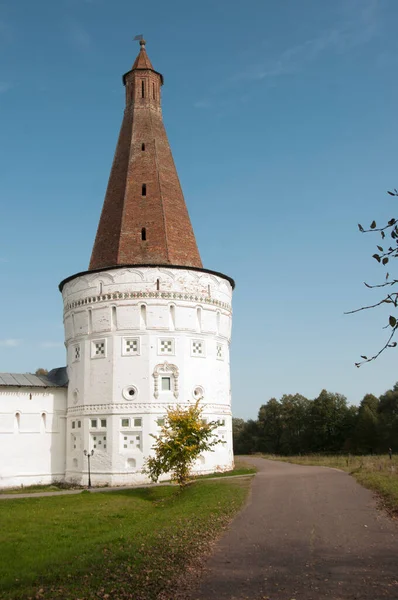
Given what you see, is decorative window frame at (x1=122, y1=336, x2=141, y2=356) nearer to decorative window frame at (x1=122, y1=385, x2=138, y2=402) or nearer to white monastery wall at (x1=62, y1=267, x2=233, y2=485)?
white monastery wall at (x1=62, y1=267, x2=233, y2=485)

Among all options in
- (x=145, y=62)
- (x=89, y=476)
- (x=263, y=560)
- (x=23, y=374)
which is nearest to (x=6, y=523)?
(x=263, y=560)

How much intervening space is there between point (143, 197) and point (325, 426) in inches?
1414

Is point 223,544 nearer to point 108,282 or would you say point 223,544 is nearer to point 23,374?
point 108,282

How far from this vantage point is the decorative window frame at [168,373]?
2819 cm

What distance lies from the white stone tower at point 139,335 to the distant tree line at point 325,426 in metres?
27.5

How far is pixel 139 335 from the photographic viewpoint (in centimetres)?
2862

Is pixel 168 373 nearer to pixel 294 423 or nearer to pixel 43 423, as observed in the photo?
pixel 43 423

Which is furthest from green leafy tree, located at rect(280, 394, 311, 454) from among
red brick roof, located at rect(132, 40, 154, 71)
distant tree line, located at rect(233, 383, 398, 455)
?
red brick roof, located at rect(132, 40, 154, 71)

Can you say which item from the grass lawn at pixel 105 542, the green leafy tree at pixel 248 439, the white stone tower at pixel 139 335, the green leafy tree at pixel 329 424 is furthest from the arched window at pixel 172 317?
the green leafy tree at pixel 248 439

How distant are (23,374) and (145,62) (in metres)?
20.8

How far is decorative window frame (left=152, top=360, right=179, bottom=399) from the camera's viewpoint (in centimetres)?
2819

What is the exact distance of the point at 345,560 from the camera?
957cm

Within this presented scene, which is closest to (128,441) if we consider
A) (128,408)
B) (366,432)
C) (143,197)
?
(128,408)

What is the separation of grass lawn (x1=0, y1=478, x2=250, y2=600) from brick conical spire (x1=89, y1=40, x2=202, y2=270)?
541 inches
